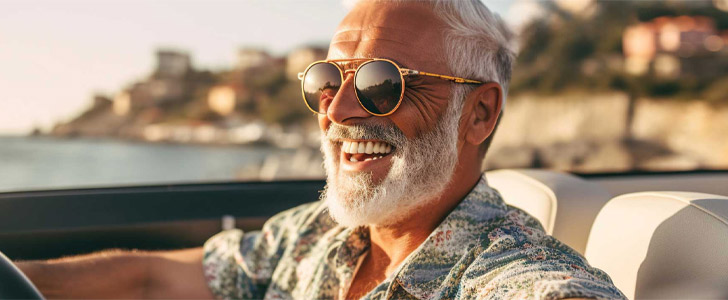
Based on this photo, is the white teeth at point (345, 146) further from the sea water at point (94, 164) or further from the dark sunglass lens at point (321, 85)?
the sea water at point (94, 164)

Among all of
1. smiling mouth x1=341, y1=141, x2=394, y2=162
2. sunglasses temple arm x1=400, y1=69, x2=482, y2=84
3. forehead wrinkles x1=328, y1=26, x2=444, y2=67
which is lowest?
smiling mouth x1=341, y1=141, x2=394, y2=162

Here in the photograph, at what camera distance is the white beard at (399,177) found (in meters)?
1.51

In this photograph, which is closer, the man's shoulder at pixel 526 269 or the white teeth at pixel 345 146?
the man's shoulder at pixel 526 269

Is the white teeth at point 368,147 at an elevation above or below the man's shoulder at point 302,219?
above

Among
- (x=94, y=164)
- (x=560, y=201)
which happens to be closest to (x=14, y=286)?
(x=560, y=201)

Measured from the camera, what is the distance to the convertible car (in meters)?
1.31

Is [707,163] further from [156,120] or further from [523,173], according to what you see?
[523,173]

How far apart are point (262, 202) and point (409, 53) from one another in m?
1.19

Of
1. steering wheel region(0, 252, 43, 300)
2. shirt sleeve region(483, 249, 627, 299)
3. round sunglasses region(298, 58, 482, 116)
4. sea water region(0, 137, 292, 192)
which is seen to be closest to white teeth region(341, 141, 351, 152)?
round sunglasses region(298, 58, 482, 116)

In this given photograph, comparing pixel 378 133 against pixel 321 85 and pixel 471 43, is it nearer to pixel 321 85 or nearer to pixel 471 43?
pixel 321 85

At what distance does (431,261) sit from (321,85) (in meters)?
0.50

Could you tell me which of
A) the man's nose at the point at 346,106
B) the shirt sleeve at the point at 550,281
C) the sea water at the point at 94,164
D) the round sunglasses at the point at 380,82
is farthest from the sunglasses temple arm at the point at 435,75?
the sea water at the point at 94,164

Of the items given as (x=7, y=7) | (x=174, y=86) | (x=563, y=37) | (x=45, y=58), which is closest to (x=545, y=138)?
(x=563, y=37)

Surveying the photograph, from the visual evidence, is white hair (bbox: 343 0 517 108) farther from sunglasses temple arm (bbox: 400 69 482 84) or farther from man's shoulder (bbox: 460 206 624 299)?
man's shoulder (bbox: 460 206 624 299)
